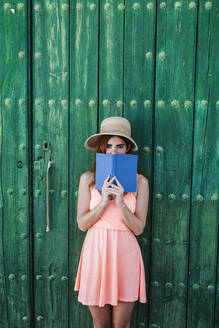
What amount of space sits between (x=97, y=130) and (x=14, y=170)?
60 cm

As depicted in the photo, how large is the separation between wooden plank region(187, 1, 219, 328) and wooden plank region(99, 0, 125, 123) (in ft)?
1.54

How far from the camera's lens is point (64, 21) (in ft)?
6.00

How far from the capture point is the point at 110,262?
1.54 meters

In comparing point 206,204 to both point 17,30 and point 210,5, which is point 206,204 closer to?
point 210,5

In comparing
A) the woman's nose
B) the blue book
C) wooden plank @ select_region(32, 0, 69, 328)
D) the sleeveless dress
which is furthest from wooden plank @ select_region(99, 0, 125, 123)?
the sleeveless dress

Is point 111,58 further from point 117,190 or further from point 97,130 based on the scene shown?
point 117,190

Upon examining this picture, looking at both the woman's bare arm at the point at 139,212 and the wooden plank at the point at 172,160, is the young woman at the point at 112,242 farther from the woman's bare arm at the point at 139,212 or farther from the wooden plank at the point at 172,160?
the wooden plank at the point at 172,160

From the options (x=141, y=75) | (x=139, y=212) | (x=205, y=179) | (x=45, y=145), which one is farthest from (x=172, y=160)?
(x=45, y=145)

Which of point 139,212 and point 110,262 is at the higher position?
point 139,212

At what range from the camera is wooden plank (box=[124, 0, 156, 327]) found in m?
1.79

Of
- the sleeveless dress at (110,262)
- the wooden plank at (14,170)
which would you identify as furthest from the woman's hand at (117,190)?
the wooden plank at (14,170)

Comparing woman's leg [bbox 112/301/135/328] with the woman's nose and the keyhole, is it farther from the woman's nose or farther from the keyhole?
the keyhole

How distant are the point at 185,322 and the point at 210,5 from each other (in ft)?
6.49

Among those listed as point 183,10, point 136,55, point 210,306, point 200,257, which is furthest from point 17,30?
point 210,306
